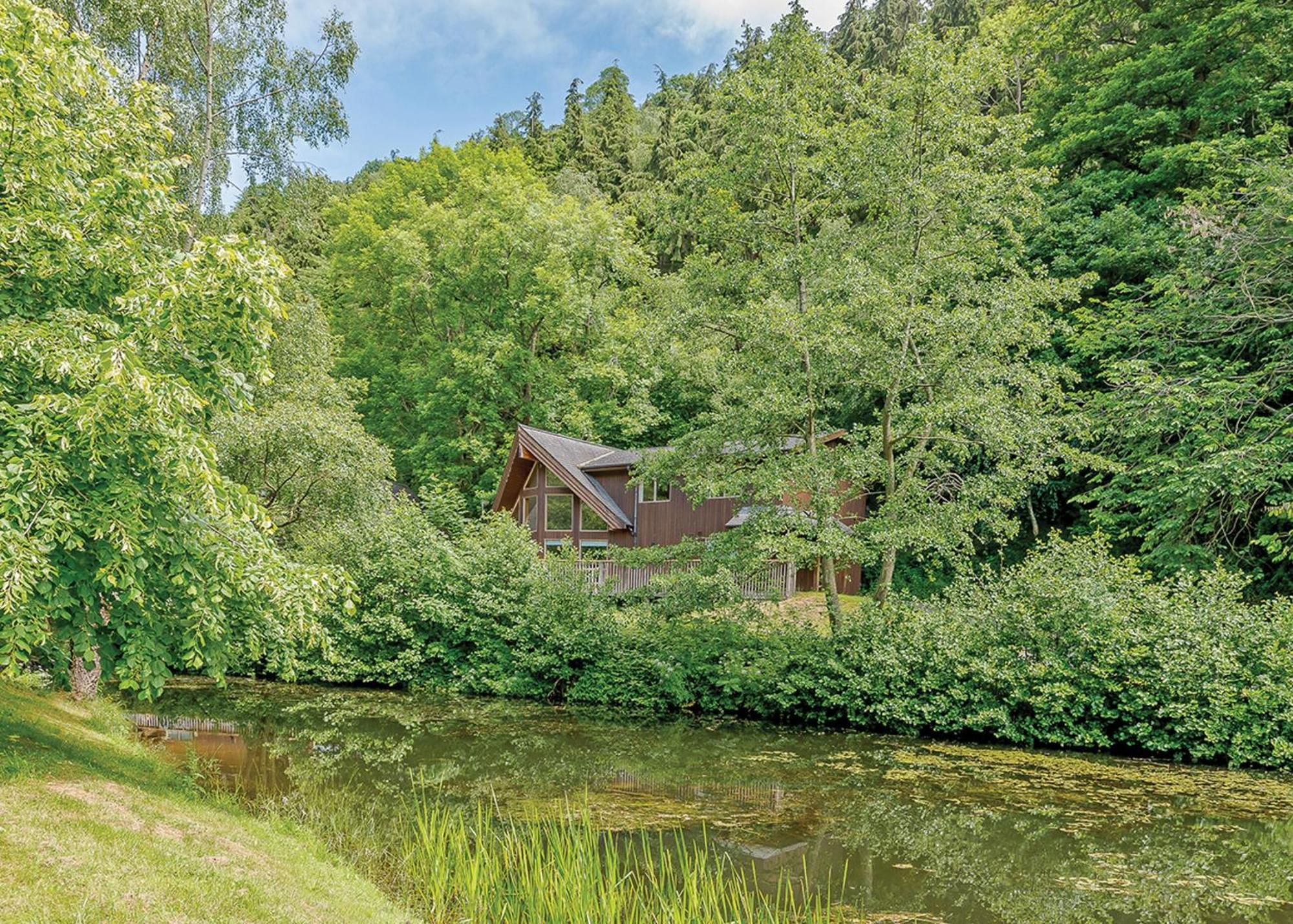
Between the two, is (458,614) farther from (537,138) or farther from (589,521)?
(537,138)

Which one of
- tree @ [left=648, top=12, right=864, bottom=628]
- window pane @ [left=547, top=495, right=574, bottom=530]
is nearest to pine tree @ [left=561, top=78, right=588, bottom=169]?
window pane @ [left=547, top=495, right=574, bottom=530]

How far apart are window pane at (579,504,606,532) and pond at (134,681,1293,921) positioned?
10.7 meters

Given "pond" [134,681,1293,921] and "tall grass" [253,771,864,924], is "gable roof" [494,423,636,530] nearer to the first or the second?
"pond" [134,681,1293,921]

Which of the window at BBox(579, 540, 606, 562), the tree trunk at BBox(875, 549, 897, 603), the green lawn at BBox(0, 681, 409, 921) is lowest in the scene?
the green lawn at BBox(0, 681, 409, 921)

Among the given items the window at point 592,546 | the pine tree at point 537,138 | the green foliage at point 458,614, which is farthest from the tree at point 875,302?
the pine tree at point 537,138

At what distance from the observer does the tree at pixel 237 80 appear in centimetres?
1493

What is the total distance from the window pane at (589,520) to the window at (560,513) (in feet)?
1.15

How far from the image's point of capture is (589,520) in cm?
2558

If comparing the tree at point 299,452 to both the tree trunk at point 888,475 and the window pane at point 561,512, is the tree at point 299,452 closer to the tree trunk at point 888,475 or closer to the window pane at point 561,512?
the window pane at point 561,512

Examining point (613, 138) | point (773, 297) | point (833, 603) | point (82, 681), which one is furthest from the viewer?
point (613, 138)

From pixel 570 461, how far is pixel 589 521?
221cm

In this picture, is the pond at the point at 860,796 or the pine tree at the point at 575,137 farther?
the pine tree at the point at 575,137

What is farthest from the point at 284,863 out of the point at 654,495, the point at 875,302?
the point at 654,495

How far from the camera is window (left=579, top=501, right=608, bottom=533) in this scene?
25344mm
